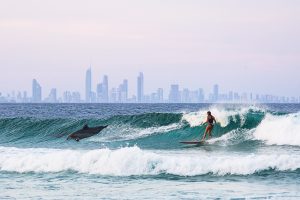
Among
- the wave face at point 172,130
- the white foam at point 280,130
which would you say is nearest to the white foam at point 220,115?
the wave face at point 172,130

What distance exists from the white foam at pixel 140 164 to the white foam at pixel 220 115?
11092 mm

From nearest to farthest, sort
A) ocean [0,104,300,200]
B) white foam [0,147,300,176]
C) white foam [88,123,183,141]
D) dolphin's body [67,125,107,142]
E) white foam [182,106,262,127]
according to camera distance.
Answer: ocean [0,104,300,200] < white foam [0,147,300,176] < dolphin's body [67,125,107,142] < white foam [182,106,262,127] < white foam [88,123,183,141]

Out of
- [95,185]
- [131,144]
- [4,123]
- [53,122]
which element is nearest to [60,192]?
[95,185]

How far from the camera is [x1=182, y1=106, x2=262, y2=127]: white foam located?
28766 millimetres

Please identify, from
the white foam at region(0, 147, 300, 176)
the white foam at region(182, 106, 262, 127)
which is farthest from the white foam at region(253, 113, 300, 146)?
the white foam at region(0, 147, 300, 176)

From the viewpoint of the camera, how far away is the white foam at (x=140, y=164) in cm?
1652

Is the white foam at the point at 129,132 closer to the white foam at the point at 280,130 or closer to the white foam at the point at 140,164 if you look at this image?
the white foam at the point at 280,130

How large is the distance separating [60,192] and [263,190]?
15.9ft

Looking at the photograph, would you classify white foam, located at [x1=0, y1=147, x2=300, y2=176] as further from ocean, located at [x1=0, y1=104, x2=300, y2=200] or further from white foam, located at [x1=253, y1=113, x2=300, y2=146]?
white foam, located at [x1=253, y1=113, x2=300, y2=146]

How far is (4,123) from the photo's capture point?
39406 mm

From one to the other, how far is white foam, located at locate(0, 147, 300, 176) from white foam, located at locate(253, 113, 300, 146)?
22.8 ft

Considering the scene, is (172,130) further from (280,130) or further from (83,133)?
(280,130)

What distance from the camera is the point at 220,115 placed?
2953 centimetres

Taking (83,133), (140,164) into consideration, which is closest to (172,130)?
(83,133)
